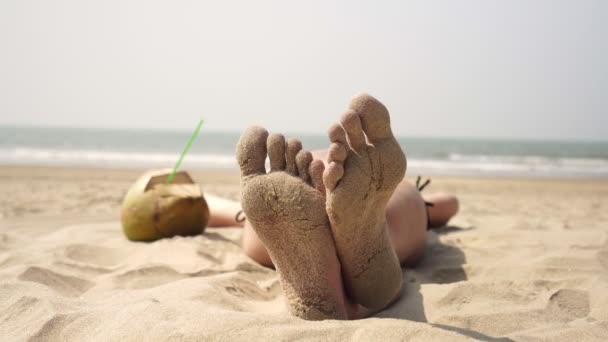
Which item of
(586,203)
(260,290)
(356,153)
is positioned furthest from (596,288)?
(586,203)

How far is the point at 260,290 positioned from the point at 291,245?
564mm

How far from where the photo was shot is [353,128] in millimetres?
1235

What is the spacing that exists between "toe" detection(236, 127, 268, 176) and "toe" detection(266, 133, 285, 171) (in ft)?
0.08

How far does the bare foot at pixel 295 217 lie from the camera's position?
4.19 ft

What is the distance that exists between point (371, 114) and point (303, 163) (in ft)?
0.76

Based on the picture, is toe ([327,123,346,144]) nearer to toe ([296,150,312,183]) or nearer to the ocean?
toe ([296,150,312,183])

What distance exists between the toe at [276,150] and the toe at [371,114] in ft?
0.72

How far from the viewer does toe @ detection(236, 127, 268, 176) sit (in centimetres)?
133

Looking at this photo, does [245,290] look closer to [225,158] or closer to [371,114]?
[371,114]

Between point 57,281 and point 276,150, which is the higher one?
point 276,150

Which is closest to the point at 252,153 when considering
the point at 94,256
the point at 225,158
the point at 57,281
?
the point at 57,281

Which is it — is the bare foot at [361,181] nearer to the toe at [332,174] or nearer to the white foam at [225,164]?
the toe at [332,174]

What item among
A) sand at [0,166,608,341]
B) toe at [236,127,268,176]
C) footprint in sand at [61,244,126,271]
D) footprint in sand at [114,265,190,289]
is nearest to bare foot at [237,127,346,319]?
toe at [236,127,268,176]

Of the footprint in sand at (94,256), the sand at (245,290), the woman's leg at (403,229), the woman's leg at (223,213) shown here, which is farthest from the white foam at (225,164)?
the footprint in sand at (94,256)
